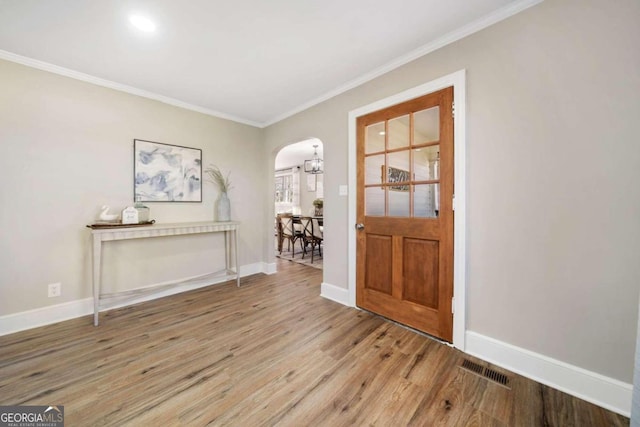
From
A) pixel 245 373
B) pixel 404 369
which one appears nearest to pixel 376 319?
pixel 404 369

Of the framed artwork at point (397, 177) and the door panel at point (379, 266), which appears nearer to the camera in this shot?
the framed artwork at point (397, 177)

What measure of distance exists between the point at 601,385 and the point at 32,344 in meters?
3.93

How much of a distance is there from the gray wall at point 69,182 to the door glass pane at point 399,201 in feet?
8.41

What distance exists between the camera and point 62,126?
2281 mm

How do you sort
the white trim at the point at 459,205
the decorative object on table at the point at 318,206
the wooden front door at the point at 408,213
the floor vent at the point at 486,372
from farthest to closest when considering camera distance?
the decorative object on table at the point at 318,206
the wooden front door at the point at 408,213
the white trim at the point at 459,205
the floor vent at the point at 486,372

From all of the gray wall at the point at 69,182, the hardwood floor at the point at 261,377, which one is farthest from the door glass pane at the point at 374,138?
the gray wall at the point at 69,182

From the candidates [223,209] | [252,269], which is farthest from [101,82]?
[252,269]

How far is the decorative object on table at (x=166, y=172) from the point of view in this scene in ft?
8.99

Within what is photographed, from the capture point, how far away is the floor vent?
1492 millimetres

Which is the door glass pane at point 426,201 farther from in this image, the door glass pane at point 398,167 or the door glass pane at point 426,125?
the door glass pane at point 426,125

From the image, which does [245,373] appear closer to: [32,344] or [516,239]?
[32,344]

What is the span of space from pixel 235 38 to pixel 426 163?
1836 millimetres

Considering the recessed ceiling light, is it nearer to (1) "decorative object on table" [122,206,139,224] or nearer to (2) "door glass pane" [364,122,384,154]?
(1) "decorative object on table" [122,206,139,224]

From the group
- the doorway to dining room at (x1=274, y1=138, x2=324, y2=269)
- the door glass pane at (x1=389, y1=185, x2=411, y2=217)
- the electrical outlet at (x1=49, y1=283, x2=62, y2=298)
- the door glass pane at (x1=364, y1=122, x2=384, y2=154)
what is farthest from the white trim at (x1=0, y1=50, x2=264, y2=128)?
the door glass pane at (x1=389, y1=185, x2=411, y2=217)
